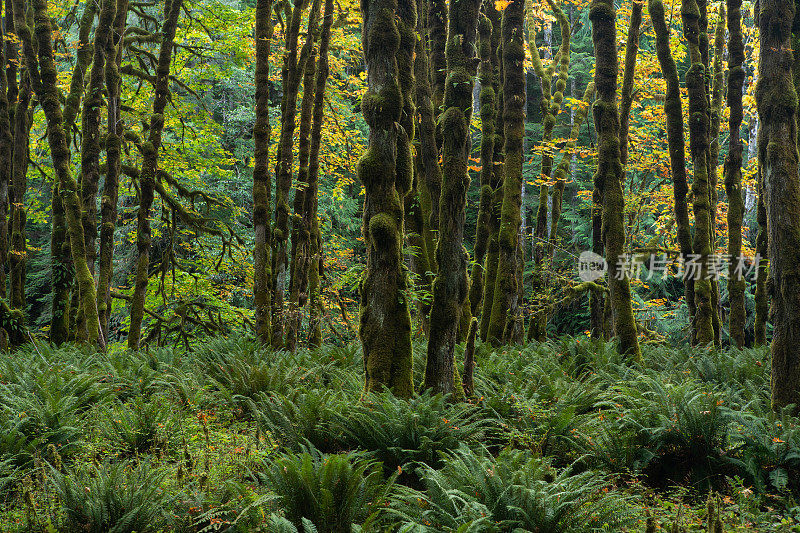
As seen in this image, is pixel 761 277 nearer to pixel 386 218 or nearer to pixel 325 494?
pixel 386 218

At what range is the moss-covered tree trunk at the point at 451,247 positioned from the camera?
19.9ft

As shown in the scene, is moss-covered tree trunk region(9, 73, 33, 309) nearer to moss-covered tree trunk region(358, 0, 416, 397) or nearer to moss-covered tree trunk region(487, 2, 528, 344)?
moss-covered tree trunk region(358, 0, 416, 397)

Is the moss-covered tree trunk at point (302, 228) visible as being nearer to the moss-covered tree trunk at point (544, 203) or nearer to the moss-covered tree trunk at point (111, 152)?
the moss-covered tree trunk at point (111, 152)

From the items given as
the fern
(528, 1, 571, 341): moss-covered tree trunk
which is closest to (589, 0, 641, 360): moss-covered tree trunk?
(528, 1, 571, 341): moss-covered tree trunk

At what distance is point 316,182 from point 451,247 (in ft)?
21.2

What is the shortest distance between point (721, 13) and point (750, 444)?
11.9 metres

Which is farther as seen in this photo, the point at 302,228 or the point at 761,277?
the point at 761,277

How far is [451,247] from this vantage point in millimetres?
6082

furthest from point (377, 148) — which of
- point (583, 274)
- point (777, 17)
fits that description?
point (583, 274)

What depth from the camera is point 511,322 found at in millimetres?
10914

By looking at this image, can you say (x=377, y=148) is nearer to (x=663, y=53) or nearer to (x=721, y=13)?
(x=663, y=53)

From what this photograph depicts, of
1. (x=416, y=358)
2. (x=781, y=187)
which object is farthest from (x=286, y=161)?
(x=781, y=187)

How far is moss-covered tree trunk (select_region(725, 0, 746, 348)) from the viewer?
34.5 ft

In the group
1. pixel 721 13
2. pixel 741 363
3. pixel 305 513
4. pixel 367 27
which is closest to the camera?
pixel 305 513
